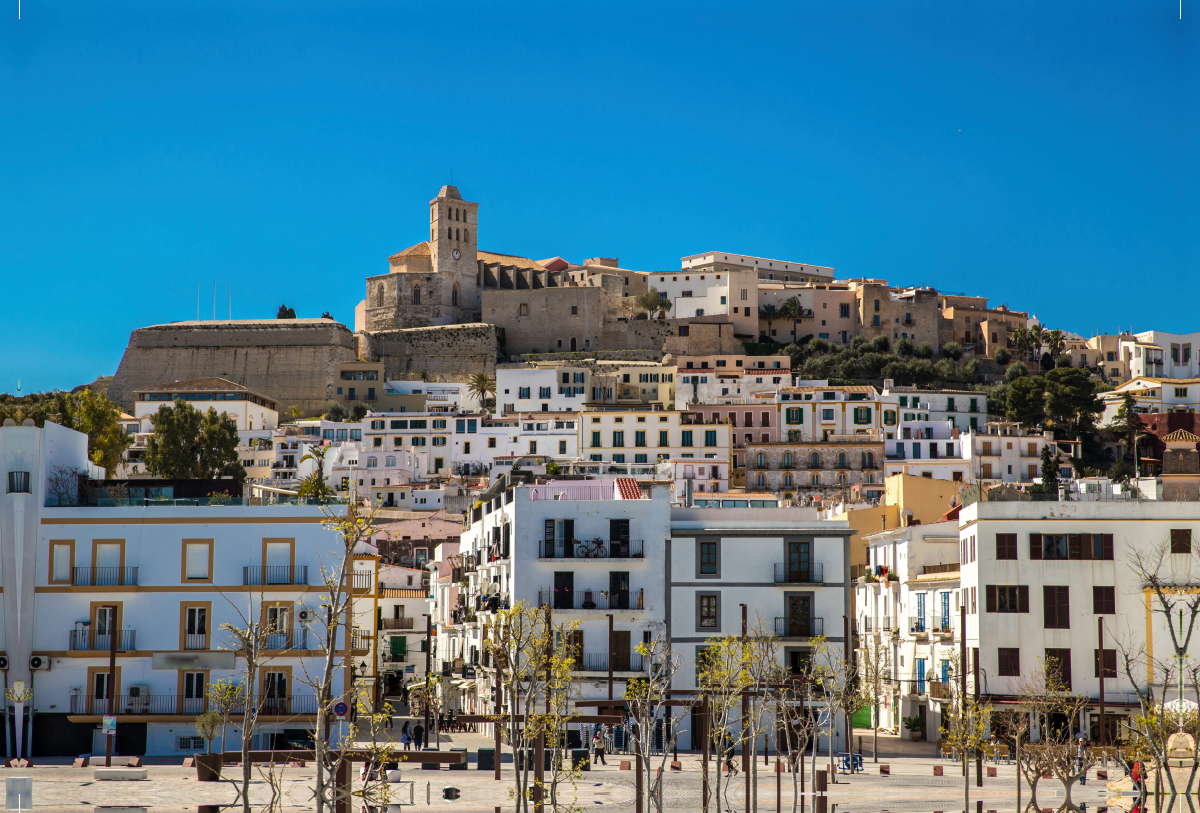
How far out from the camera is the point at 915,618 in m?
Answer: 49.8

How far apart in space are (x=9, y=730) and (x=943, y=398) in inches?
3084

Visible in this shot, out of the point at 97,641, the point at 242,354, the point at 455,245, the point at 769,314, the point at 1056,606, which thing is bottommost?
the point at 97,641

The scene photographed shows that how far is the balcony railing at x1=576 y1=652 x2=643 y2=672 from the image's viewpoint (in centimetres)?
4475

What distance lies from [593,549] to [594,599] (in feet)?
4.94

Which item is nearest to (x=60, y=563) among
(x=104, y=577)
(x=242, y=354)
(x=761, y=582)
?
(x=104, y=577)

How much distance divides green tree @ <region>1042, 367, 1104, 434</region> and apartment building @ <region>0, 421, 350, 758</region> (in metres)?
79.6

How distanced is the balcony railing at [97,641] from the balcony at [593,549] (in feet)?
40.0

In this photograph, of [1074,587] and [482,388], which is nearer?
[1074,587]

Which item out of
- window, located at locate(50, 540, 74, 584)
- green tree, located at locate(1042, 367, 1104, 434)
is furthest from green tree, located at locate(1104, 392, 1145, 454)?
window, located at locate(50, 540, 74, 584)

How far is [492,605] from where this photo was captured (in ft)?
155

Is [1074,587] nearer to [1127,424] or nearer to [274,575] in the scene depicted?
[274,575]


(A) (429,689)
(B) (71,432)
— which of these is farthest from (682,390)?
(B) (71,432)

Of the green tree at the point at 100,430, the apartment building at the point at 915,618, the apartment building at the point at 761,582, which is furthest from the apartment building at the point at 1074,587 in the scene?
the green tree at the point at 100,430

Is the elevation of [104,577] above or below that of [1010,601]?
above
